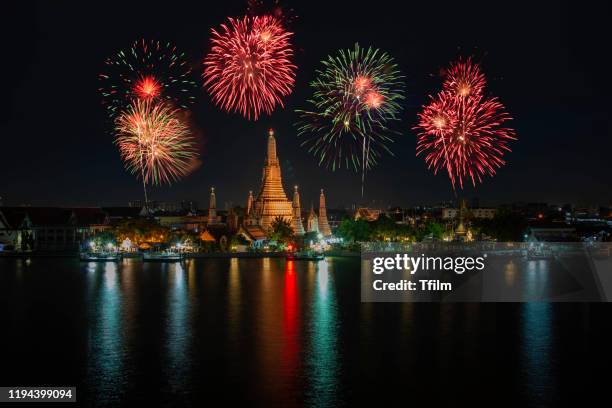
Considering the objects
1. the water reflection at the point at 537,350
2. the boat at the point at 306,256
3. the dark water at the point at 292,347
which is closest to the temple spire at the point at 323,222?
the boat at the point at 306,256

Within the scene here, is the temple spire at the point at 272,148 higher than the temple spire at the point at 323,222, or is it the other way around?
the temple spire at the point at 272,148

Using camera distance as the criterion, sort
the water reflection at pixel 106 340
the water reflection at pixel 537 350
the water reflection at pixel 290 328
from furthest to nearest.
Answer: the water reflection at pixel 290 328, the water reflection at pixel 106 340, the water reflection at pixel 537 350

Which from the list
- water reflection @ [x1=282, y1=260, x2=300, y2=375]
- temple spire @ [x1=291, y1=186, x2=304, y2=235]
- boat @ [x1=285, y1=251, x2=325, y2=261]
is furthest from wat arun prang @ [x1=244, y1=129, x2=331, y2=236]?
water reflection @ [x1=282, y1=260, x2=300, y2=375]

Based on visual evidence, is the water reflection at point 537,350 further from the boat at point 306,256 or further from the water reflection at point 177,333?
the boat at point 306,256

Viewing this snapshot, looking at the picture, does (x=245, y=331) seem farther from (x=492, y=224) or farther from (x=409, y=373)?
(x=492, y=224)

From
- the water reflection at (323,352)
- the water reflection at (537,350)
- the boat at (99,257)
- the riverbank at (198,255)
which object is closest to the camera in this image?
the water reflection at (323,352)

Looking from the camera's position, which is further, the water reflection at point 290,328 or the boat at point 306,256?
the boat at point 306,256
